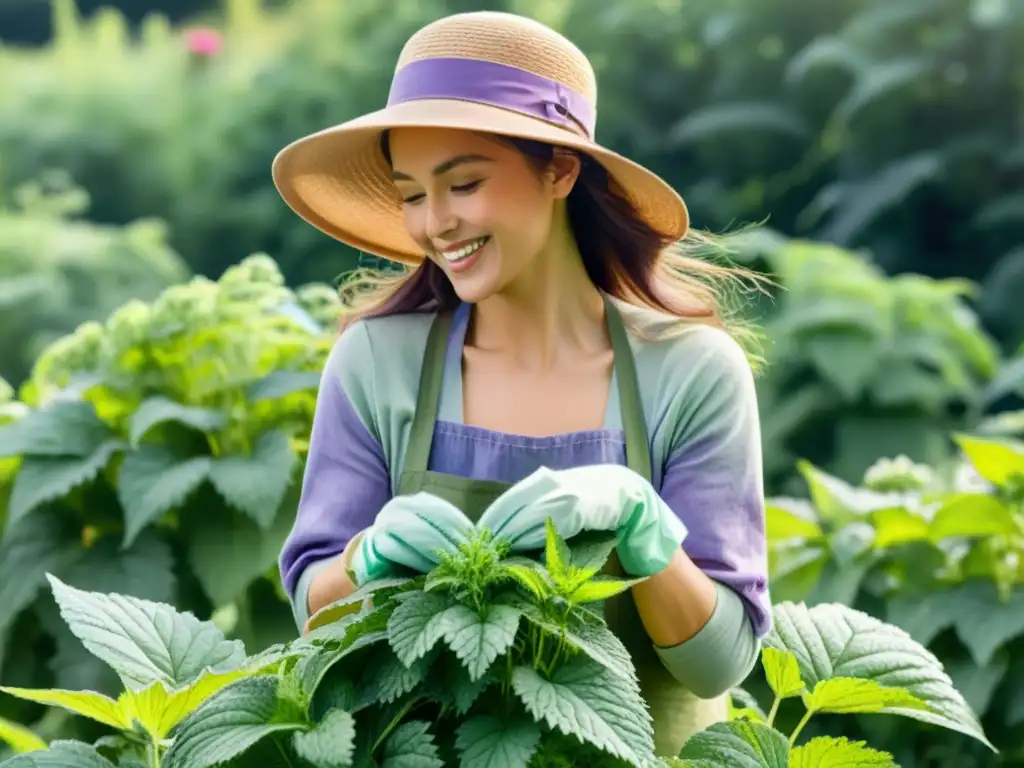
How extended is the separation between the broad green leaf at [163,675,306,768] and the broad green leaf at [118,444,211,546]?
4.17 feet

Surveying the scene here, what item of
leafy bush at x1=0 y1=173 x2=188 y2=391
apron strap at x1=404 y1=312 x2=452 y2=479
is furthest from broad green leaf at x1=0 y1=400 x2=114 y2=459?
leafy bush at x1=0 y1=173 x2=188 y2=391

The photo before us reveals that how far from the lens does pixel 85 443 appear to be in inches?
119

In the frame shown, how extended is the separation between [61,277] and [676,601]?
15.5ft

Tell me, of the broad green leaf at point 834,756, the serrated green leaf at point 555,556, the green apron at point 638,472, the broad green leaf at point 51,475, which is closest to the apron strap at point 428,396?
the green apron at point 638,472

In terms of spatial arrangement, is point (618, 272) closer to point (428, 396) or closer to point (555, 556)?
point (428, 396)

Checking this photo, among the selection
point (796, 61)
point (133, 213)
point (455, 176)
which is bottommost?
Result: point (133, 213)

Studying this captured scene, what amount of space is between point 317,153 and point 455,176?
0.22 meters

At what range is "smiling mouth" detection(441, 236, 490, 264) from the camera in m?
1.95

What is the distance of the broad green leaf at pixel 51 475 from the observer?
2.92 metres

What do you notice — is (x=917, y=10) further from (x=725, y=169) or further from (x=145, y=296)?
(x=145, y=296)

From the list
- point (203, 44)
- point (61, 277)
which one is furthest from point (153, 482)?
point (203, 44)

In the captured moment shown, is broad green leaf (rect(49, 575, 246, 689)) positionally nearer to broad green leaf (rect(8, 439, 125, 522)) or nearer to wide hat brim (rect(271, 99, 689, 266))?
wide hat brim (rect(271, 99, 689, 266))

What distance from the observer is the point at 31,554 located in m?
3.03

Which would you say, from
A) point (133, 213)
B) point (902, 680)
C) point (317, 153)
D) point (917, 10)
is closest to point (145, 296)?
point (133, 213)
